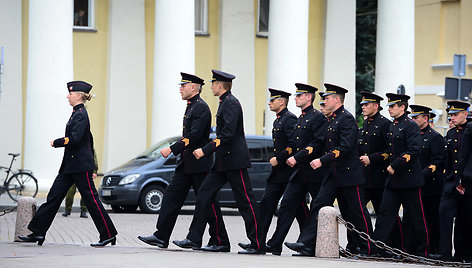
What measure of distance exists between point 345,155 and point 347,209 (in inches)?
26.8

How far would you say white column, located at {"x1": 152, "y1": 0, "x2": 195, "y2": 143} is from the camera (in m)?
26.8

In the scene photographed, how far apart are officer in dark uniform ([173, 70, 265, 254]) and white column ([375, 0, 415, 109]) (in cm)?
1858

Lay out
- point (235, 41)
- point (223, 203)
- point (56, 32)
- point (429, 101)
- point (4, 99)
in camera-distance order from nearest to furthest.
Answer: point (223, 203) → point (56, 32) → point (4, 99) → point (235, 41) → point (429, 101)

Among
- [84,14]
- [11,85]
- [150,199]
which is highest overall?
[84,14]

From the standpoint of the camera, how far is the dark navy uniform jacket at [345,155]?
12.8 metres

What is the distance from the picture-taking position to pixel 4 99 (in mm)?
29141

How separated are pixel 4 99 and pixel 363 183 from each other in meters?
18.3

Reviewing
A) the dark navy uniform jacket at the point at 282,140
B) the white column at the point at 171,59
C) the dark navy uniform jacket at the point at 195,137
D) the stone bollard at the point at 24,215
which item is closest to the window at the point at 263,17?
the white column at the point at 171,59

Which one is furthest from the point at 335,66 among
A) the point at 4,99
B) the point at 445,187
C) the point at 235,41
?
the point at 445,187

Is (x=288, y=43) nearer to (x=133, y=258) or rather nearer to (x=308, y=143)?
(x=308, y=143)

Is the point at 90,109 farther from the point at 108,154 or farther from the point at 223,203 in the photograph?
the point at 223,203

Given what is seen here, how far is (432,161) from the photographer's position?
47.4 ft

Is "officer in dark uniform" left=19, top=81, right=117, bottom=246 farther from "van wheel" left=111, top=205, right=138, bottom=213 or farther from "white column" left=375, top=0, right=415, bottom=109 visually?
"white column" left=375, top=0, right=415, bottom=109

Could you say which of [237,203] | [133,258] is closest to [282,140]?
[237,203]
